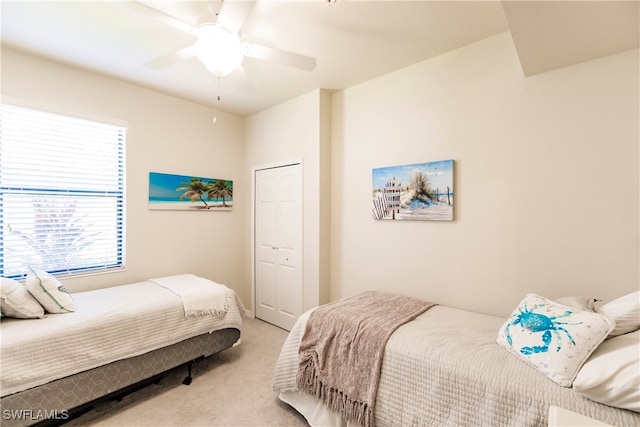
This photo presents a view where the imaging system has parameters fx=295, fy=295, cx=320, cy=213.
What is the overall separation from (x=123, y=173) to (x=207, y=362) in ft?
6.67

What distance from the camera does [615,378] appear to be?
1125 millimetres

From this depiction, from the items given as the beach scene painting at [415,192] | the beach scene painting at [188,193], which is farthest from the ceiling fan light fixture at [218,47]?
the beach scene painting at [188,193]

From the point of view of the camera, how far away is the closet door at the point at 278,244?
336cm

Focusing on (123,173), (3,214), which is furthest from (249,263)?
(3,214)

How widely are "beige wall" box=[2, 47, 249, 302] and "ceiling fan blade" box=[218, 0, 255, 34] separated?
193 centimetres

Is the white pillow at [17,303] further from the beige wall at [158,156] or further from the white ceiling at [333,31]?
the white ceiling at [333,31]

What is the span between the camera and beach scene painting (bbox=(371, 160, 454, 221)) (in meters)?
2.40

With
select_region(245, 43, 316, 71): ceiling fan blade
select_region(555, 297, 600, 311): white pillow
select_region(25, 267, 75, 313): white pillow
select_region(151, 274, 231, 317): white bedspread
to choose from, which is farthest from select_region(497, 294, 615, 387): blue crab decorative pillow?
select_region(25, 267, 75, 313): white pillow

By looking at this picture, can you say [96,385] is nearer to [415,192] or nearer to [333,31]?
[415,192]

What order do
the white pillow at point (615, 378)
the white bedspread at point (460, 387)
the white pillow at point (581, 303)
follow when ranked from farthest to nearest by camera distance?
the white pillow at point (581, 303)
the white bedspread at point (460, 387)
the white pillow at point (615, 378)

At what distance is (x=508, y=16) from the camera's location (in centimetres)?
146

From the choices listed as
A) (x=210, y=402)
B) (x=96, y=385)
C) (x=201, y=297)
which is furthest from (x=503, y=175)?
(x=96, y=385)

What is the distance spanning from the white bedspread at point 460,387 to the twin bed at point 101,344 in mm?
1059

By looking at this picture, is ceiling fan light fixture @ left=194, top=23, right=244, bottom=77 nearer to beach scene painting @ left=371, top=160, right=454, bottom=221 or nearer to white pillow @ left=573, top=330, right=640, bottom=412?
beach scene painting @ left=371, top=160, right=454, bottom=221
